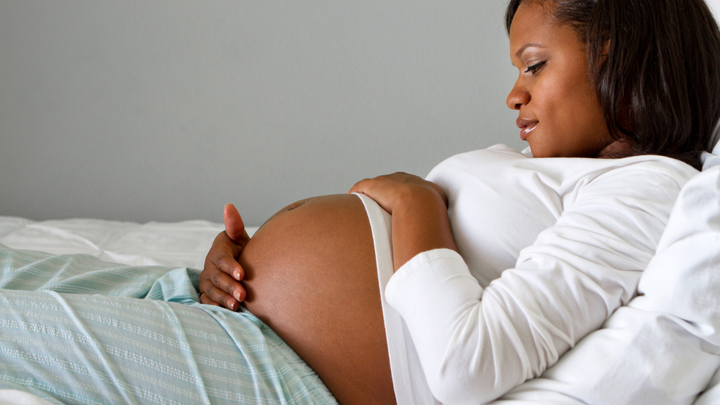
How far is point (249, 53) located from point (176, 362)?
1665 millimetres

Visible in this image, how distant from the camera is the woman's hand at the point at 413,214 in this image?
2.25 ft

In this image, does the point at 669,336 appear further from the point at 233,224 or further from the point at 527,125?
the point at 233,224

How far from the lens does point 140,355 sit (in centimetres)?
63

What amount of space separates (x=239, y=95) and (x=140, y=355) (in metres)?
1.63

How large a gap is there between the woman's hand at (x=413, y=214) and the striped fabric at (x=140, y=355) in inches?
8.8

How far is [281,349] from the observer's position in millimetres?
734

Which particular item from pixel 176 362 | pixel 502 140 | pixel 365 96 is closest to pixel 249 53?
pixel 365 96

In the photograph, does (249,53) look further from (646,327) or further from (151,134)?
(646,327)

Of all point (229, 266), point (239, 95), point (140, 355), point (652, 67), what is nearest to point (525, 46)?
point (652, 67)

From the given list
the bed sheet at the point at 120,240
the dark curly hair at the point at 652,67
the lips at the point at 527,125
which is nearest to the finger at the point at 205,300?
the bed sheet at the point at 120,240

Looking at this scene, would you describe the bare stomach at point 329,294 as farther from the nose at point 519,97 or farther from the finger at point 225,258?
the nose at point 519,97

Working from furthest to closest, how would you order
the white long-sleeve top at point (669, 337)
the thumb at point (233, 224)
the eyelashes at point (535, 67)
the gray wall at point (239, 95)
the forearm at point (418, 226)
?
the gray wall at point (239, 95)
the thumb at point (233, 224)
the eyelashes at point (535, 67)
the forearm at point (418, 226)
the white long-sleeve top at point (669, 337)

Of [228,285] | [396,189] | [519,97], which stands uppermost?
[519,97]

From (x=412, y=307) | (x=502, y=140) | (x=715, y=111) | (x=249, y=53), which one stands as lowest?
(x=502, y=140)
